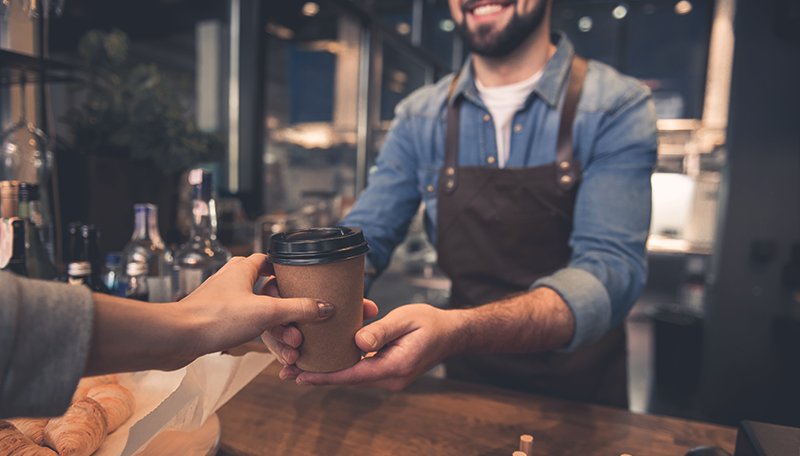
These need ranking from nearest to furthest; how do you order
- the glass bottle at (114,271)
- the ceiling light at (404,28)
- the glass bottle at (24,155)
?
1. the glass bottle at (114,271)
2. the glass bottle at (24,155)
3. the ceiling light at (404,28)

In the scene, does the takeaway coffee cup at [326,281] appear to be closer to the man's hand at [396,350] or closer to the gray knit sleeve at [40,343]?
the man's hand at [396,350]

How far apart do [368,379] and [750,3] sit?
3086mm

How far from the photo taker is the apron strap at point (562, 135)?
3.95 ft

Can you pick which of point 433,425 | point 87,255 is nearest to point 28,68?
point 87,255

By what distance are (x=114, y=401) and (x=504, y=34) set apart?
3.95ft

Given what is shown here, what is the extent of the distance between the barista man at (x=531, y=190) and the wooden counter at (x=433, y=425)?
0.51ft

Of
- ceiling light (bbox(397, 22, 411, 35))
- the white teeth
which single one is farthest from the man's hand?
ceiling light (bbox(397, 22, 411, 35))

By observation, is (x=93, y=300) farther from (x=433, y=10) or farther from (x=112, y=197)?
(x=433, y=10)

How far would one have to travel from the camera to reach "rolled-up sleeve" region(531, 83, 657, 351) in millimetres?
919

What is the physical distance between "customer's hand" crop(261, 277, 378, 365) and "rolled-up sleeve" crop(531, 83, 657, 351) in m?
0.57

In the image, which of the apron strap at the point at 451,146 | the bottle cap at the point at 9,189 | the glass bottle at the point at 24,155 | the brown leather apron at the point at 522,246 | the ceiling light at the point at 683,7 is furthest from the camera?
the ceiling light at the point at 683,7

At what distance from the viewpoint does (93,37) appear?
4.29ft

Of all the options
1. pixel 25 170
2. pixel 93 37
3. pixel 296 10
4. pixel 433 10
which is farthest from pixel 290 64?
pixel 25 170

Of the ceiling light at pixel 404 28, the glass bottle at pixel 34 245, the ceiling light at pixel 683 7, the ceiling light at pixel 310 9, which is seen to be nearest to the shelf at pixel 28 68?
the glass bottle at pixel 34 245
